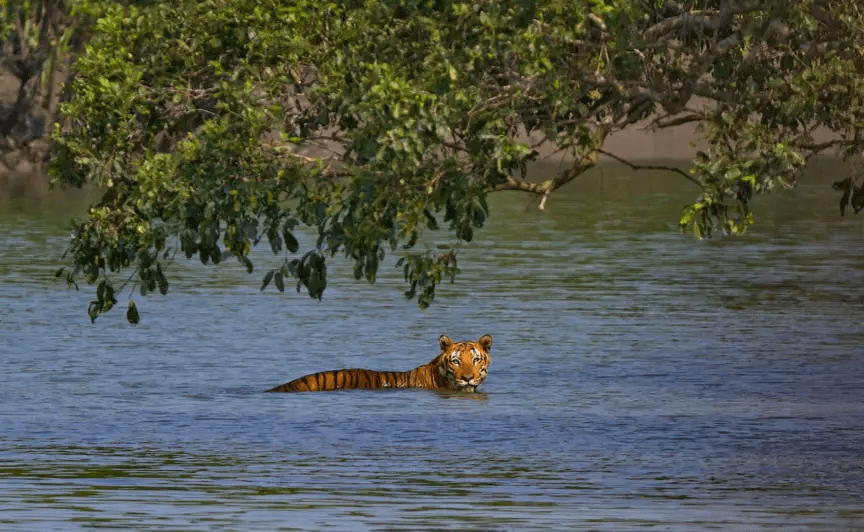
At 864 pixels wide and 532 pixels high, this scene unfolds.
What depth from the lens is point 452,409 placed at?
21656 mm

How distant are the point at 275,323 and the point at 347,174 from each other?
15.6 m

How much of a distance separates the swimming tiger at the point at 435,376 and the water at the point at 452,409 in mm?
255

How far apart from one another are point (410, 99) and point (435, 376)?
7.37 meters

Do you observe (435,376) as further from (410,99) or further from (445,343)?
(410,99)

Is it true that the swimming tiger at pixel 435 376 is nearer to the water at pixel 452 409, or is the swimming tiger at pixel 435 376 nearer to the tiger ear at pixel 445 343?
the tiger ear at pixel 445 343

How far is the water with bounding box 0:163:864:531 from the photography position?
642 inches

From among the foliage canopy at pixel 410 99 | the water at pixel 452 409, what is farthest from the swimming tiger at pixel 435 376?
the foliage canopy at pixel 410 99

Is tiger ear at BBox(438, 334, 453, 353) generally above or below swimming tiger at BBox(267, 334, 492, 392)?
above

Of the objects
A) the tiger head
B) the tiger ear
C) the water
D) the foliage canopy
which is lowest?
the water

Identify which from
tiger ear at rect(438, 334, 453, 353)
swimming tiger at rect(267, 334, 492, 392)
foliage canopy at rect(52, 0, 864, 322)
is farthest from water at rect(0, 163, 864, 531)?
foliage canopy at rect(52, 0, 864, 322)

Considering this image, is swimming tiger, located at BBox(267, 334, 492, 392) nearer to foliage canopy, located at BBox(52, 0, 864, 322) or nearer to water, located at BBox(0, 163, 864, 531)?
water, located at BBox(0, 163, 864, 531)

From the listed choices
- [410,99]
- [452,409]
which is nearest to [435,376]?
[452,409]

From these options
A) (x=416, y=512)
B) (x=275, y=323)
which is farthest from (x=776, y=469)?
(x=275, y=323)

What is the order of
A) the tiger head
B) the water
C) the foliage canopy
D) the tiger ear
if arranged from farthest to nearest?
the tiger head, the tiger ear, the foliage canopy, the water
